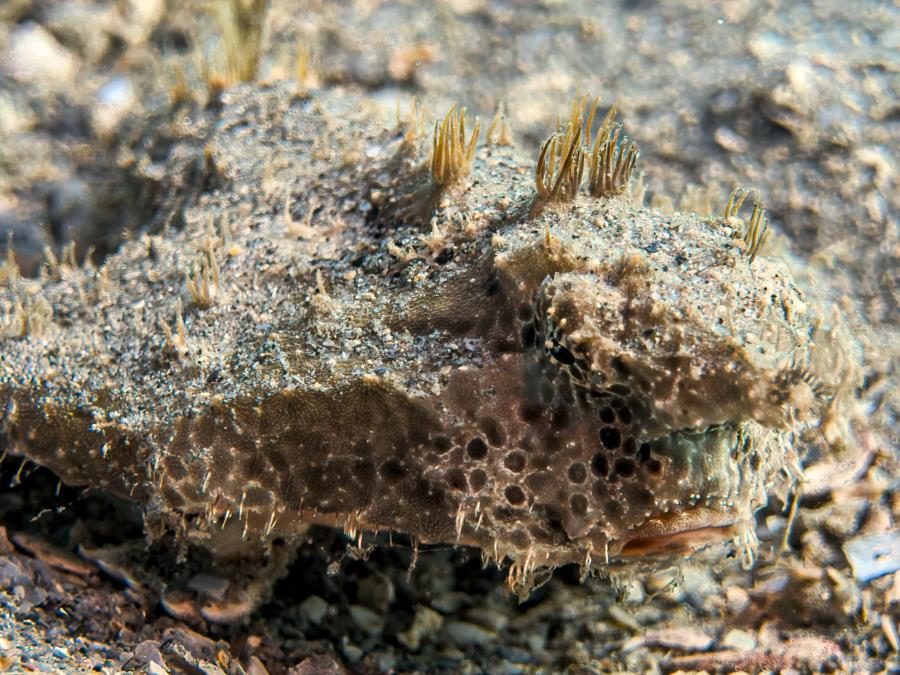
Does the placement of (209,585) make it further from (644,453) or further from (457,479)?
(644,453)

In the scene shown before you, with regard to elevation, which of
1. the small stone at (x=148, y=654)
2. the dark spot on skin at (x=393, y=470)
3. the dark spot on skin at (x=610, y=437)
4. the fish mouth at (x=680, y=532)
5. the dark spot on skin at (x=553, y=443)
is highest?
the dark spot on skin at (x=610, y=437)

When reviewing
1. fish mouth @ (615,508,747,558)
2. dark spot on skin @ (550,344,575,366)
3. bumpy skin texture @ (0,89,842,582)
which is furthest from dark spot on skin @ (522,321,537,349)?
fish mouth @ (615,508,747,558)

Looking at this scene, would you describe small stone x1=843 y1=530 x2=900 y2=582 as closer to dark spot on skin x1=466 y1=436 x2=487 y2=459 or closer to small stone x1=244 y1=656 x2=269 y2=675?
dark spot on skin x1=466 y1=436 x2=487 y2=459

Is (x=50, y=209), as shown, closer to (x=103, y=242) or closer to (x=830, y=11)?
(x=103, y=242)

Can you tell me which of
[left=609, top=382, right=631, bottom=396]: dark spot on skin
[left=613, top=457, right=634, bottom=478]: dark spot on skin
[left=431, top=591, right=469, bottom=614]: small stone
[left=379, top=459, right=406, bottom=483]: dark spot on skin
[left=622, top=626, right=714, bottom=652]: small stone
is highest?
[left=609, top=382, right=631, bottom=396]: dark spot on skin

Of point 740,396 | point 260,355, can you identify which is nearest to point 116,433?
point 260,355

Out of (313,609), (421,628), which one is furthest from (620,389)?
(313,609)

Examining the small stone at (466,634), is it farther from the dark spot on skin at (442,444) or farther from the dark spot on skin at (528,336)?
the dark spot on skin at (528,336)

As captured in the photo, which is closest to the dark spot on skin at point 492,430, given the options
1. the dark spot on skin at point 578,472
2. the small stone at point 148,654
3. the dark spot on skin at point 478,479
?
the dark spot on skin at point 478,479
